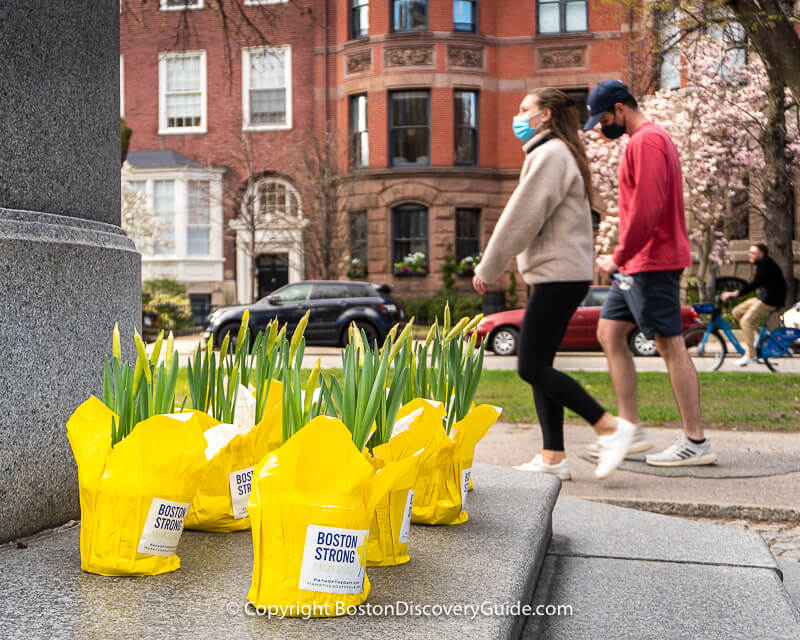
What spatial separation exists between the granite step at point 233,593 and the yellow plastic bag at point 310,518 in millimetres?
61

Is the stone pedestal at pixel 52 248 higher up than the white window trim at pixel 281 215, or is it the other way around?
the white window trim at pixel 281 215

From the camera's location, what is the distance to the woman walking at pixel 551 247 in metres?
4.32

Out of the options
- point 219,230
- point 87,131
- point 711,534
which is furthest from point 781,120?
point 219,230

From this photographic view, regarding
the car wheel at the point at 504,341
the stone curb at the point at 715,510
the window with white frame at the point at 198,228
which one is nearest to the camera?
the stone curb at the point at 715,510

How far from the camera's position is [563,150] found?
14.3 ft

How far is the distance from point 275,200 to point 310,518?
2940 centimetres

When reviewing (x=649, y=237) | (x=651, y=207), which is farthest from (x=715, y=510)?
(x=651, y=207)

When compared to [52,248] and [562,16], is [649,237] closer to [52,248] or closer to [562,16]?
[52,248]

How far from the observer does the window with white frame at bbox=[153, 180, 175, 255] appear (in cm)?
3094

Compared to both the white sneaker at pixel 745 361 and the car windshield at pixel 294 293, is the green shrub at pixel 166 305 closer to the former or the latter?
the car windshield at pixel 294 293

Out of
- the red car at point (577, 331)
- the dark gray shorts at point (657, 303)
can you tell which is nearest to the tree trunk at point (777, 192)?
the red car at point (577, 331)

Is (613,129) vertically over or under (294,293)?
over

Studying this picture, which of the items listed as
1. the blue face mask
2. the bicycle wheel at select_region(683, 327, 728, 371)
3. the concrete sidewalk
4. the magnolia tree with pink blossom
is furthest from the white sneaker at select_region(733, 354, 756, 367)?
the blue face mask

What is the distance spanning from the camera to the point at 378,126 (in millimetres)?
28578
